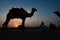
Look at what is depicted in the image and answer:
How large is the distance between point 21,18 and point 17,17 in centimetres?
32

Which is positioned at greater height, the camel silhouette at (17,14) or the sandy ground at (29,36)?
the camel silhouette at (17,14)

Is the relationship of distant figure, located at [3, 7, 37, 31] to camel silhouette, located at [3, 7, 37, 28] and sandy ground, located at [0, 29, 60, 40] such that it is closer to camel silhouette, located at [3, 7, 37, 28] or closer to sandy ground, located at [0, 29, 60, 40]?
camel silhouette, located at [3, 7, 37, 28]

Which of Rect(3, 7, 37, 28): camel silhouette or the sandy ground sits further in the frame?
Rect(3, 7, 37, 28): camel silhouette

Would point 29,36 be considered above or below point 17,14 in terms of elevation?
below

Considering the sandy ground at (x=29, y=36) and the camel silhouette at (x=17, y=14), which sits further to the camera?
the camel silhouette at (x=17, y=14)

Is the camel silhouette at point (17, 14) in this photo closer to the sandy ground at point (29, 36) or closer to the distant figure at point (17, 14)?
the distant figure at point (17, 14)

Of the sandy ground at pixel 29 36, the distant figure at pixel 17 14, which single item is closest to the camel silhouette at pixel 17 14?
the distant figure at pixel 17 14

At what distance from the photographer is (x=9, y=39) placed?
928 cm

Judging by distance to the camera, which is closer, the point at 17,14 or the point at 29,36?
the point at 29,36

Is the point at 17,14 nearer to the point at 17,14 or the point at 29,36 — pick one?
the point at 17,14

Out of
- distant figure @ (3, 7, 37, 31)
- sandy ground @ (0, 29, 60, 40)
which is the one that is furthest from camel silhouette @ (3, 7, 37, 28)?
sandy ground @ (0, 29, 60, 40)

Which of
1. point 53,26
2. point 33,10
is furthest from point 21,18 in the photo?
point 53,26

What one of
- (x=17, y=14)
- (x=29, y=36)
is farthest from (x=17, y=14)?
(x=29, y=36)

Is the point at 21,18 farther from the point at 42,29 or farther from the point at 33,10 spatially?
the point at 42,29
